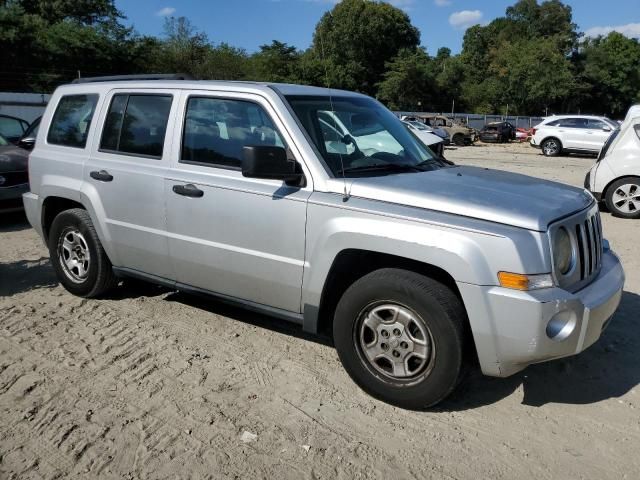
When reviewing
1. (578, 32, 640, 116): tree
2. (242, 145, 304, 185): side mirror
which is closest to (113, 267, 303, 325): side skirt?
(242, 145, 304, 185): side mirror

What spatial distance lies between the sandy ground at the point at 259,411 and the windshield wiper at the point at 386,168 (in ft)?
4.43

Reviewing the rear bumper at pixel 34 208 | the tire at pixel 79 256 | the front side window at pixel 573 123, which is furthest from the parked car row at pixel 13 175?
the front side window at pixel 573 123

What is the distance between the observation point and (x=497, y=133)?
35812 mm

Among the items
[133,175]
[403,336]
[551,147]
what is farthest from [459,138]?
[403,336]

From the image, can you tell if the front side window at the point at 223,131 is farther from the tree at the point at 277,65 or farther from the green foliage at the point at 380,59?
the tree at the point at 277,65

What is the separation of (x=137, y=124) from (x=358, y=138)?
5.82 feet

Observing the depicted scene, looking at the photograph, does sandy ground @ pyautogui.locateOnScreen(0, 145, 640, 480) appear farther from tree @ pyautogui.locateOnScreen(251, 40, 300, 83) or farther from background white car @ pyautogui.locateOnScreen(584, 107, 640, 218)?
tree @ pyautogui.locateOnScreen(251, 40, 300, 83)

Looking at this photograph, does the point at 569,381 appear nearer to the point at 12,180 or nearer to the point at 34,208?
the point at 34,208

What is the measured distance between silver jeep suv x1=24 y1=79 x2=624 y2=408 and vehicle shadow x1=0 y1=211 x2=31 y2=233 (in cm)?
376

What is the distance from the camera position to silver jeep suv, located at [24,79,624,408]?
3.09 metres

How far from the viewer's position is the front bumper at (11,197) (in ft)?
27.1

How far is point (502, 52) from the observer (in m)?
80.0

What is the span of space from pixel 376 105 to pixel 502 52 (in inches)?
3260

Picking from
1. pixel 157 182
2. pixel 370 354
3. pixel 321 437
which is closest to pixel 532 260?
pixel 370 354
